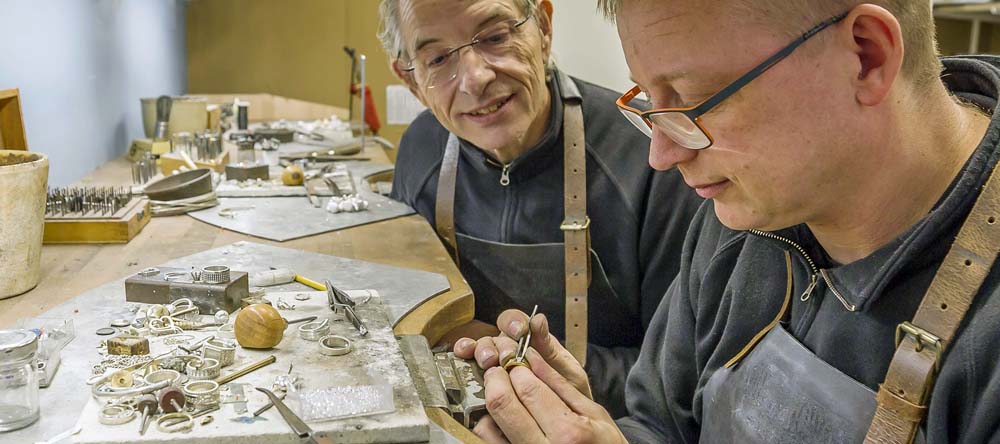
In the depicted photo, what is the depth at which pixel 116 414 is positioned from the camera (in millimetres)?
1033

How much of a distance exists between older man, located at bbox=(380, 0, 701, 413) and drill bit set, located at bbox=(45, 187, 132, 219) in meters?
0.85

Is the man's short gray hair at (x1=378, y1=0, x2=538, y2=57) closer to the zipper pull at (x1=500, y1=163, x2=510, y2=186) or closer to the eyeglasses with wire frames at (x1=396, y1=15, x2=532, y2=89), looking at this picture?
the eyeglasses with wire frames at (x1=396, y1=15, x2=532, y2=89)

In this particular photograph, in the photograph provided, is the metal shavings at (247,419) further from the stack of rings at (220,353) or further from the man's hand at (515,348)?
the man's hand at (515,348)

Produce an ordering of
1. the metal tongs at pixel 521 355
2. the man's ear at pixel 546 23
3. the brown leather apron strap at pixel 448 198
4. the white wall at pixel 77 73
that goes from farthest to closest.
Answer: the white wall at pixel 77 73, the brown leather apron strap at pixel 448 198, the man's ear at pixel 546 23, the metal tongs at pixel 521 355

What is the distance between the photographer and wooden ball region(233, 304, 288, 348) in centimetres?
126

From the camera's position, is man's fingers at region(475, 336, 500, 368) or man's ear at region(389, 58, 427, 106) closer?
man's fingers at region(475, 336, 500, 368)

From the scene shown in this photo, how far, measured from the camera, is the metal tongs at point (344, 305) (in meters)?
1.39

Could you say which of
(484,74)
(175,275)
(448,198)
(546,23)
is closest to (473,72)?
(484,74)

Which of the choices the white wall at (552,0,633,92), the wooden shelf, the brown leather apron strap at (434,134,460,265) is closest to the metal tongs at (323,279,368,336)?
the brown leather apron strap at (434,134,460,265)

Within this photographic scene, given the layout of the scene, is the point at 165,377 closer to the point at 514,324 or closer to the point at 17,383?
the point at 17,383

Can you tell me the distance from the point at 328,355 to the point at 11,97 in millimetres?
1407

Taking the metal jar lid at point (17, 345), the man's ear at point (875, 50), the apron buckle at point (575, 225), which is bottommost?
the apron buckle at point (575, 225)

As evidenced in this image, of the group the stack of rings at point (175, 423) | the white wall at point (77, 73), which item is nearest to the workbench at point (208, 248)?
the stack of rings at point (175, 423)

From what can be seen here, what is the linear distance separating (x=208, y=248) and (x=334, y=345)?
85 centimetres
